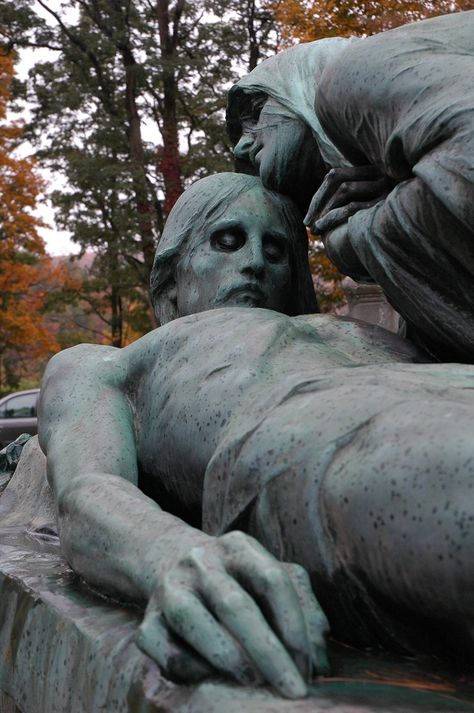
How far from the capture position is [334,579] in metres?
1.81

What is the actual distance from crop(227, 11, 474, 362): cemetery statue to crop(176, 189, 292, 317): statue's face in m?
0.28

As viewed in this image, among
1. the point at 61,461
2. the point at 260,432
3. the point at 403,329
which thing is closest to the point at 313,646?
the point at 260,432

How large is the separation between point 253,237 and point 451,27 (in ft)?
3.33

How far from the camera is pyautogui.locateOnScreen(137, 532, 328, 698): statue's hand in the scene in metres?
1.48

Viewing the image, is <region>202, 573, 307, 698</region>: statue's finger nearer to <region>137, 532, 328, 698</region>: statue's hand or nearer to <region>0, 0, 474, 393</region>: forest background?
<region>137, 532, 328, 698</region>: statue's hand

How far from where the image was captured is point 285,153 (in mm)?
3496

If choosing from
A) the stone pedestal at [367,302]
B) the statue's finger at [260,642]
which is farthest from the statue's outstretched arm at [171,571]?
the stone pedestal at [367,302]

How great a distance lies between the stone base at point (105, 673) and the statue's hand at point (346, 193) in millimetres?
1274

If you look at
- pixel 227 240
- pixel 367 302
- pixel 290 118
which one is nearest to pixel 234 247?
pixel 227 240

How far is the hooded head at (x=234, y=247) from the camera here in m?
3.41

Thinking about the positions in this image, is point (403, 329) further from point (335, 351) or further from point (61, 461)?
point (61, 461)

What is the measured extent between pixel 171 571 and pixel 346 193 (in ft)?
5.50

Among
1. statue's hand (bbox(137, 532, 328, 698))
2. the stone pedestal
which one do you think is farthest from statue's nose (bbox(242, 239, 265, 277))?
the stone pedestal

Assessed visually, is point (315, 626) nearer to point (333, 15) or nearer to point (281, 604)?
point (281, 604)
